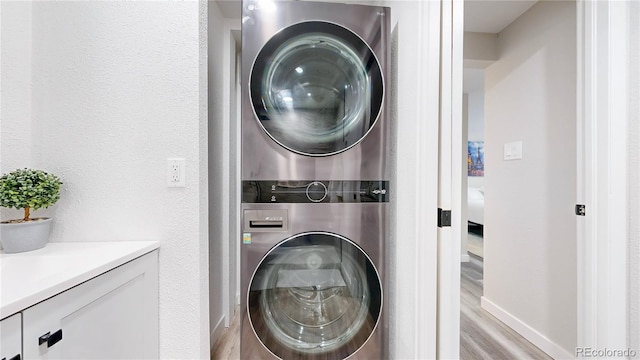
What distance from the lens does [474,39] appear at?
87.9 inches

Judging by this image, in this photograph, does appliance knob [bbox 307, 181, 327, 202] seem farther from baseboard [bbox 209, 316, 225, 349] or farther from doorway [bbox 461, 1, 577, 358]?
doorway [bbox 461, 1, 577, 358]

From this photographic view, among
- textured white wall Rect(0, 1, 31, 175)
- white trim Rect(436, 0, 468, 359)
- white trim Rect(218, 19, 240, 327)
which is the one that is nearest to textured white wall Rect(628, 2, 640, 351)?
white trim Rect(436, 0, 468, 359)

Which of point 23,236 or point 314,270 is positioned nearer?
point 23,236

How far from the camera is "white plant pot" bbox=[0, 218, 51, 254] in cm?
92

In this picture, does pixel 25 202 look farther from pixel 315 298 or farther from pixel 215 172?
pixel 315 298

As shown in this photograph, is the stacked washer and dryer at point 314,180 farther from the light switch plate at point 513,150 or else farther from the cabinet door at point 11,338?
the light switch plate at point 513,150

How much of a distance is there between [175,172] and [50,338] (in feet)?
2.14

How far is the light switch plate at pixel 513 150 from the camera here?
1992 mm

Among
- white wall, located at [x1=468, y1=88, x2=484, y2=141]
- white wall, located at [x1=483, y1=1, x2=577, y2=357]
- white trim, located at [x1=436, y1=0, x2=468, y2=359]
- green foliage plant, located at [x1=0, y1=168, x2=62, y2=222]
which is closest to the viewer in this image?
green foliage plant, located at [x1=0, y1=168, x2=62, y2=222]

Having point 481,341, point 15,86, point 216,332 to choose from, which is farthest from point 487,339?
point 15,86

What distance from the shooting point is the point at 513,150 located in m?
2.04

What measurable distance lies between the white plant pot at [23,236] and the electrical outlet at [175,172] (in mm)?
461

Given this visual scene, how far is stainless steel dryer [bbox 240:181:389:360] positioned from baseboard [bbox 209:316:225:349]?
582mm

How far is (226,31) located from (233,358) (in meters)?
2.28
